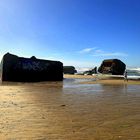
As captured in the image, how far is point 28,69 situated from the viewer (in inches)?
1152

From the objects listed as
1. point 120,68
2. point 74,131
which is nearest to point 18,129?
point 74,131

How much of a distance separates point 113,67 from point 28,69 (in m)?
23.0

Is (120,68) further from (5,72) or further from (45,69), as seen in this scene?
(5,72)

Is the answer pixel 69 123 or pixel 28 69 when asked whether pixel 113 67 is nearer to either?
pixel 28 69

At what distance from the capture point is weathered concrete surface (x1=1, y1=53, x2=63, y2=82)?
91.6 feet

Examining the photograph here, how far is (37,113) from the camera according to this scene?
301 inches

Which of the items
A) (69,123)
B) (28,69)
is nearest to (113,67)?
(28,69)

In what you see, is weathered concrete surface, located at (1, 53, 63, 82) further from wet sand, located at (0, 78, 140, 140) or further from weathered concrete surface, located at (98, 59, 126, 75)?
wet sand, located at (0, 78, 140, 140)

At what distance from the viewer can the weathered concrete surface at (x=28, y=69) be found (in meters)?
27.9

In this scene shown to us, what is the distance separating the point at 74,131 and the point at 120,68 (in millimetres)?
44203

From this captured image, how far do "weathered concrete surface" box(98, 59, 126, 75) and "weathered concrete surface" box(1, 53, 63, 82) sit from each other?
18.1m

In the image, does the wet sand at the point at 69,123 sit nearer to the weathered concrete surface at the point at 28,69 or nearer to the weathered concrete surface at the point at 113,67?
the weathered concrete surface at the point at 28,69

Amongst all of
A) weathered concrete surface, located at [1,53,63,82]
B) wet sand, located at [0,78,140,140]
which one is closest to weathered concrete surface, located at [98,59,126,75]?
weathered concrete surface, located at [1,53,63,82]

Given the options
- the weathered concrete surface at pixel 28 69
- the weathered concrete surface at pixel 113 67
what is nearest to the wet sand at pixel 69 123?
the weathered concrete surface at pixel 28 69
